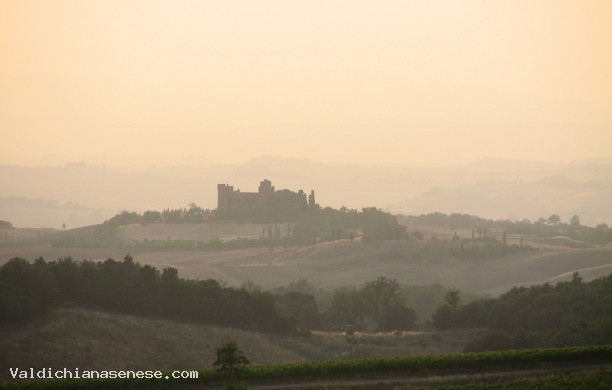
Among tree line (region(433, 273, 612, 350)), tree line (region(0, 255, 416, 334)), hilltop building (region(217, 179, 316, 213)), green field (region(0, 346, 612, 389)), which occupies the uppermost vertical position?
hilltop building (region(217, 179, 316, 213))

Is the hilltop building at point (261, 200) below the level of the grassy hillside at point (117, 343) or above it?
above

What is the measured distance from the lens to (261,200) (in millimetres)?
178875

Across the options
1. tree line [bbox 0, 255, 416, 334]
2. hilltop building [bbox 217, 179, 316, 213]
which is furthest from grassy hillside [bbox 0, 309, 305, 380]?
hilltop building [bbox 217, 179, 316, 213]

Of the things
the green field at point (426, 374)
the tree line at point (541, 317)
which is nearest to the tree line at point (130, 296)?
the tree line at point (541, 317)

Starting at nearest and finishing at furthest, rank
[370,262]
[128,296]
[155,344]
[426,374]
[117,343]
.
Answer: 1. [426,374]
2. [117,343]
3. [155,344]
4. [128,296]
5. [370,262]

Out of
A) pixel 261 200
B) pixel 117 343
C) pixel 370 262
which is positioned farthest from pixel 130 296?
pixel 261 200

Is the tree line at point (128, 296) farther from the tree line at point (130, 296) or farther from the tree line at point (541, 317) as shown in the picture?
the tree line at point (541, 317)

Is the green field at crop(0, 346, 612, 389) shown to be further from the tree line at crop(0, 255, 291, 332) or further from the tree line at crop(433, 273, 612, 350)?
the tree line at crop(0, 255, 291, 332)

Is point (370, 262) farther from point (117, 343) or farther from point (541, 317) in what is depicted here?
point (117, 343)

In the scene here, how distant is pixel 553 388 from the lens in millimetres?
47344

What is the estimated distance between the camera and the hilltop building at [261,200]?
583 feet

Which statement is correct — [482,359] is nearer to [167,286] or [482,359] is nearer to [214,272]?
[167,286]

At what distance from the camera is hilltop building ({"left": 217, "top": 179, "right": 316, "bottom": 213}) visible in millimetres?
Answer: 177625

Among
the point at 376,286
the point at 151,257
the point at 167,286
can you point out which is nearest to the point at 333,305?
the point at 376,286
